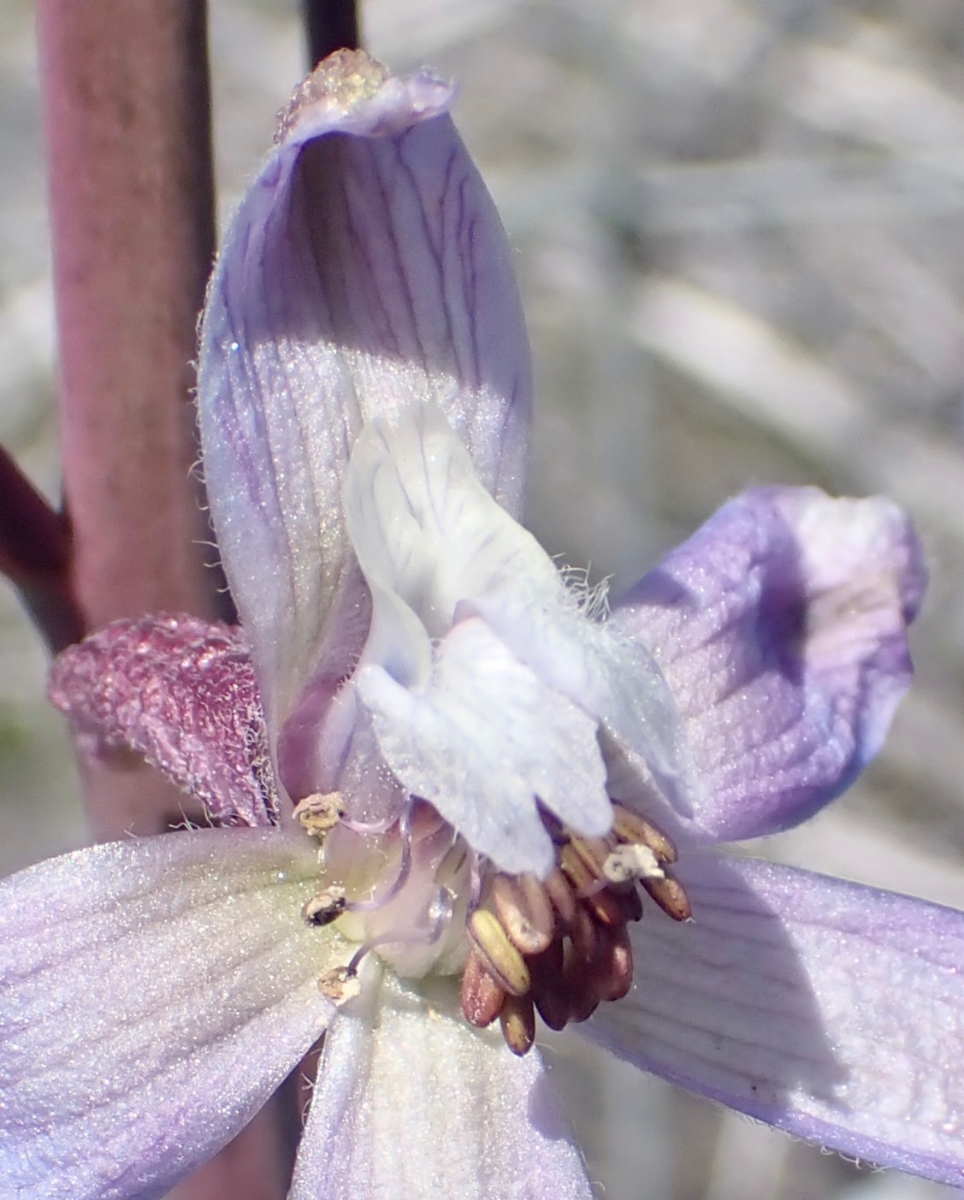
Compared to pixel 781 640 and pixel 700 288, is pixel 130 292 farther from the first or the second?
pixel 700 288

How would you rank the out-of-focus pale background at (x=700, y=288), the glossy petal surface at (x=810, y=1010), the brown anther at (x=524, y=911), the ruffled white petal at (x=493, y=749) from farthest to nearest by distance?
the out-of-focus pale background at (x=700, y=288) < the glossy petal surface at (x=810, y=1010) < the brown anther at (x=524, y=911) < the ruffled white petal at (x=493, y=749)

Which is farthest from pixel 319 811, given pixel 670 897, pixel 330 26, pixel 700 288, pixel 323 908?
pixel 700 288

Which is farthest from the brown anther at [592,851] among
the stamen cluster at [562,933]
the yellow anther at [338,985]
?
the yellow anther at [338,985]

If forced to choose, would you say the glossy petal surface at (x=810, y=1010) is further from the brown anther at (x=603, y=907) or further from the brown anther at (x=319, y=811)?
the brown anther at (x=319, y=811)

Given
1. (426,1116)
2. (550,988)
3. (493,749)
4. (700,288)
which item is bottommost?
(700,288)

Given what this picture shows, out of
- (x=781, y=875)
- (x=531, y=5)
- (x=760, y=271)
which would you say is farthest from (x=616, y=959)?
(x=531, y=5)

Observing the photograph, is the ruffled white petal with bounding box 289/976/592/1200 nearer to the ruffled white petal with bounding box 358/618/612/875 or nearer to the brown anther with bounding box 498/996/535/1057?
the brown anther with bounding box 498/996/535/1057
